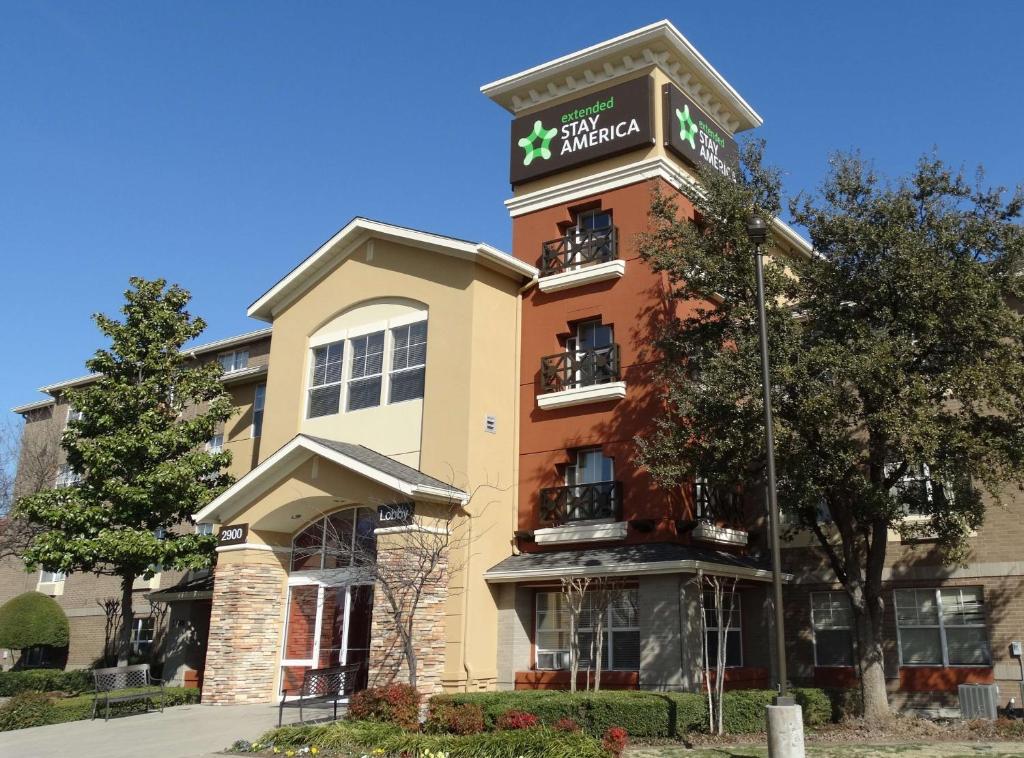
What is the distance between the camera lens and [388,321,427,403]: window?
23844 mm

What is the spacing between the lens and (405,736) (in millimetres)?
15070

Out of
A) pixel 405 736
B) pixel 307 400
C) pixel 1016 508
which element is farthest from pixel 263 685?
pixel 1016 508

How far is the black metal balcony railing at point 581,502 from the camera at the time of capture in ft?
71.0

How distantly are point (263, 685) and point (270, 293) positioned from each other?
1082cm

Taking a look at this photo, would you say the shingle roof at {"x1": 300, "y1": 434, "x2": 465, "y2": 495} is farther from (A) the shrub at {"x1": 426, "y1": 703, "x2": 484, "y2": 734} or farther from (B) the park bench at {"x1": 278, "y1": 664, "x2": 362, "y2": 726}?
(A) the shrub at {"x1": 426, "y1": 703, "x2": 484, "y2": 734}

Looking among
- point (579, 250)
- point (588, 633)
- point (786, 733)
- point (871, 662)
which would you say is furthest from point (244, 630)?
point (786, 733)

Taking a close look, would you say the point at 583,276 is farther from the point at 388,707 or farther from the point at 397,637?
the point at 388,707

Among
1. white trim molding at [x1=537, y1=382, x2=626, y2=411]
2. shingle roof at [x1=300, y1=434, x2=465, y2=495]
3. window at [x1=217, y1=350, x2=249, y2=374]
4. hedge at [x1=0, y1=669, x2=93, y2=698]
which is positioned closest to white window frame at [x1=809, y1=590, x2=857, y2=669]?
white trim molding at [x1=537, y1=382, x2=626, y2=411]

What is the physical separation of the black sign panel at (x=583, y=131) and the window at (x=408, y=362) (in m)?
5.29

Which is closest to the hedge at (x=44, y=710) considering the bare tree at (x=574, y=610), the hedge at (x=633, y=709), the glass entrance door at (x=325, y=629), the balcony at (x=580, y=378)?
the glass entrance door at (x=325, y=629)

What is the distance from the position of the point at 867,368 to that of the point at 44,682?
79.4ft

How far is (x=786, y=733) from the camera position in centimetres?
1305

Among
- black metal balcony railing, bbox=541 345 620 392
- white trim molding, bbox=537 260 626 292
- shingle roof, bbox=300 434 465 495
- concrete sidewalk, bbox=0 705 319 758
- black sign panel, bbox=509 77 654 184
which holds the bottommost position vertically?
concrete sidewalk, bbox=0 705 319 758

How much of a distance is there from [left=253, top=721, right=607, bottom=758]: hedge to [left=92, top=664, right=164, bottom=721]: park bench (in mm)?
6659
